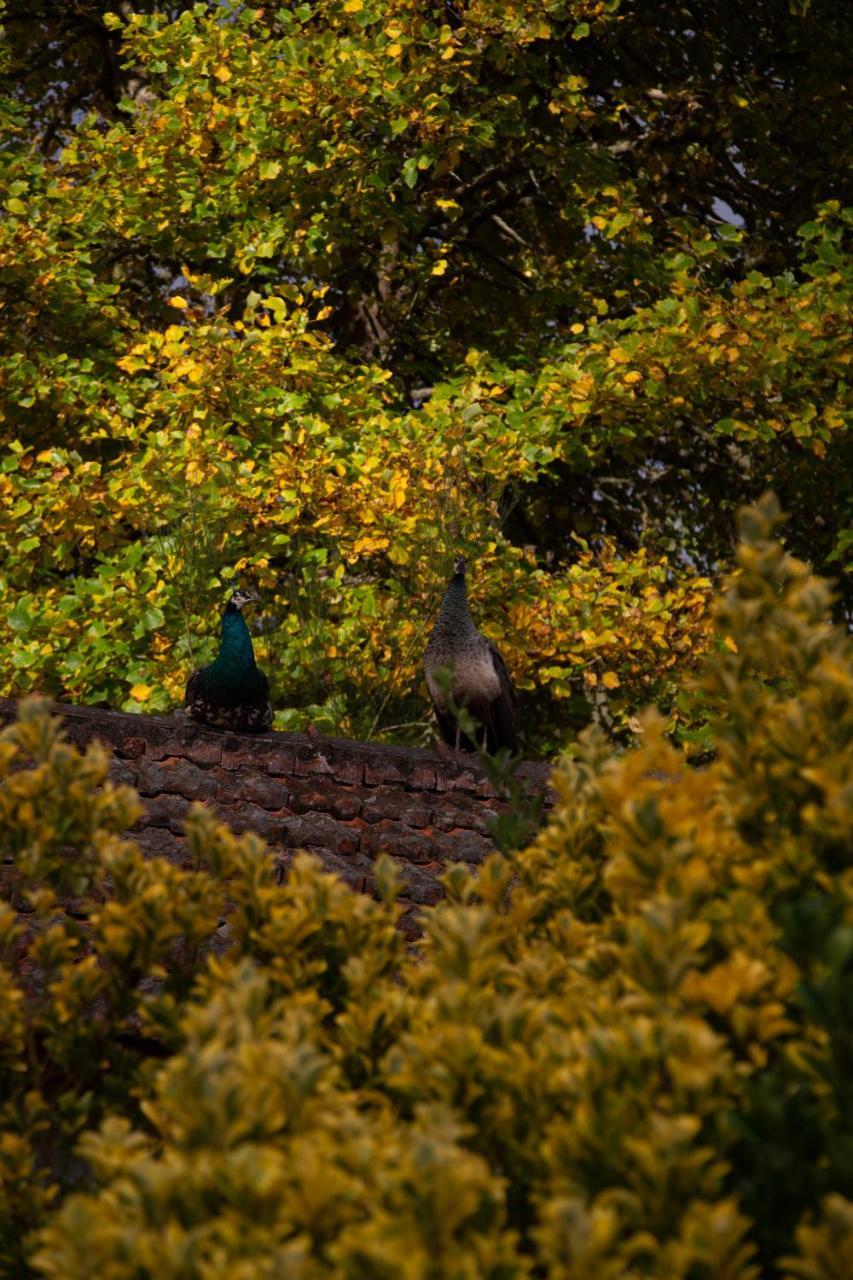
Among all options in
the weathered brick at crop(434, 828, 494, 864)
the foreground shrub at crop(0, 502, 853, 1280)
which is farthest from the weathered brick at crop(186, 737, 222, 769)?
the foreground shrub at crop(0, 502, 853, 1280)

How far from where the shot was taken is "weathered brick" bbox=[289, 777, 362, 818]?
282 inches

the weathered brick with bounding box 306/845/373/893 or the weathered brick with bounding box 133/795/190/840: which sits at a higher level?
the weathered brick with bounding box 133/795/190/840

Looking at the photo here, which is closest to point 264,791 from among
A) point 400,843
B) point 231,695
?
point 400,843

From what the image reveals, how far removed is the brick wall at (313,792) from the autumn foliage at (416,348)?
373 cm

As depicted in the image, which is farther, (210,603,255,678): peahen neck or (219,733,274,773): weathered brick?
(210,603,255,678): peahen neck

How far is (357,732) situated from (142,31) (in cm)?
881

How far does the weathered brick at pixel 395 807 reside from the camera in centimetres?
722

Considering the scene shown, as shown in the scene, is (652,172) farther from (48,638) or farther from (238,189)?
(48,638)

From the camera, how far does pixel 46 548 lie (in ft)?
43.3

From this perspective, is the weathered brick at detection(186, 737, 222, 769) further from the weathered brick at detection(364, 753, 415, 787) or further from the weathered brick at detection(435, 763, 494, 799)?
the weathered brick at detection(435, 763, 494, 799)

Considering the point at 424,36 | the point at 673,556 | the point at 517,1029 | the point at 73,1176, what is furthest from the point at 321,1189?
the point at 673,556

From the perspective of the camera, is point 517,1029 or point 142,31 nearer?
point 517,1029

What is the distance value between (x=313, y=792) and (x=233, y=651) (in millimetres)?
1502

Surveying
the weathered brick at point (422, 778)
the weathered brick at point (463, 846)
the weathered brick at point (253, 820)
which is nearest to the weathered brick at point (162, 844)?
Result: the weathered brick at point (253, 820)
